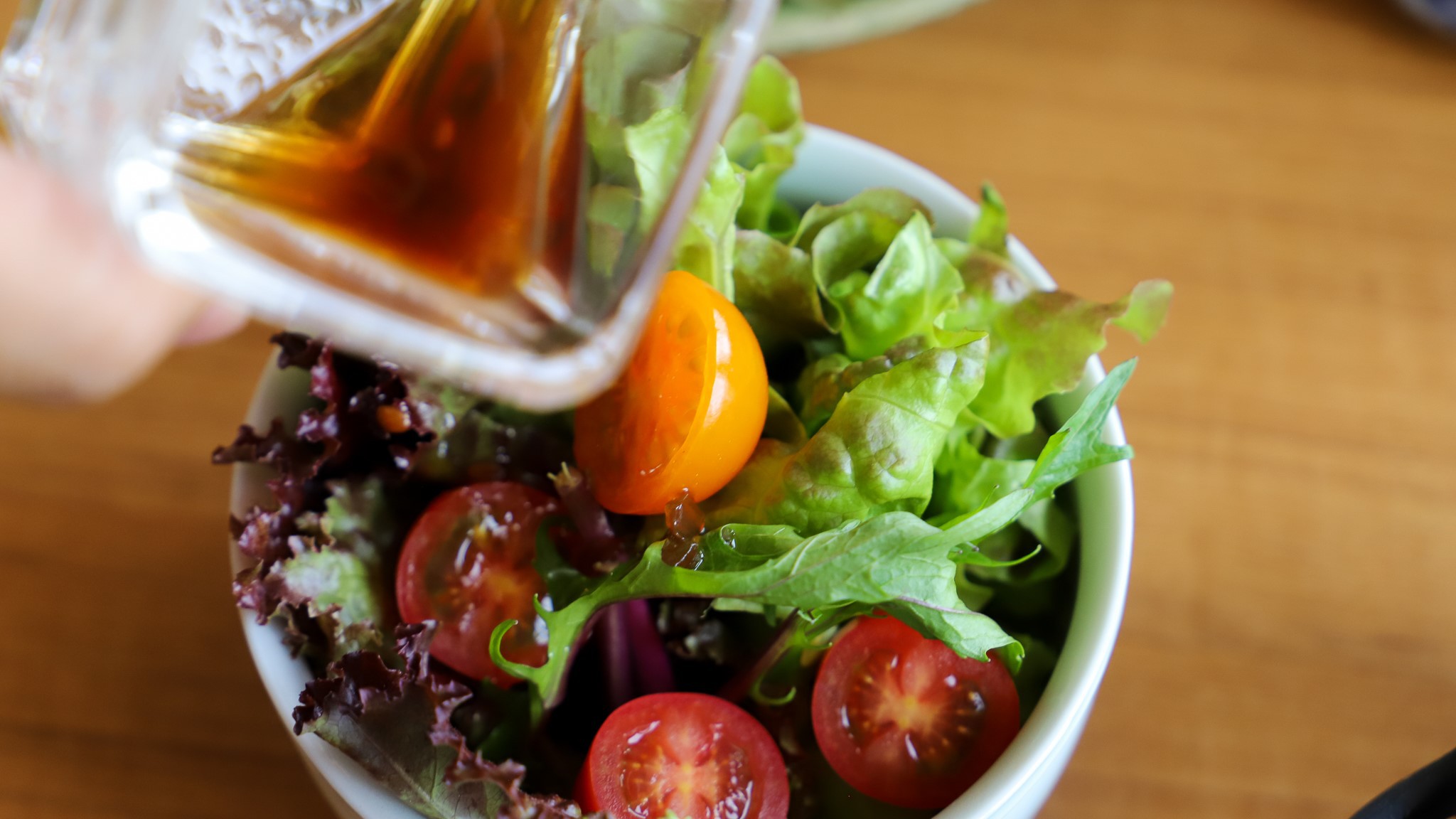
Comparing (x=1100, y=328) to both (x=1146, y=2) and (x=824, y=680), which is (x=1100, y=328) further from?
(x=1146, y=2)

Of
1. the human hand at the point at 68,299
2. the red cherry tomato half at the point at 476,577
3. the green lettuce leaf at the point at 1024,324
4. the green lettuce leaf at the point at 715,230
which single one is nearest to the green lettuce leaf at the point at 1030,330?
the green lettuce leaf at the point at 1024,324

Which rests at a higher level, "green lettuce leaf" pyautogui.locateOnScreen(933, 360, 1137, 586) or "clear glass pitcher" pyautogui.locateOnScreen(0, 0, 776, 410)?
"clear glass pitcher" pyautogui.locateOnScreen(0, 0, 776, 410)

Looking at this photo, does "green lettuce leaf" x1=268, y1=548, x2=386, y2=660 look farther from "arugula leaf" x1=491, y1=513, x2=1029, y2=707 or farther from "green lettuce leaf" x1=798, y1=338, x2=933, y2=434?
"green lettuce leaf" x1=798, y1=338, x2=933, y2=434

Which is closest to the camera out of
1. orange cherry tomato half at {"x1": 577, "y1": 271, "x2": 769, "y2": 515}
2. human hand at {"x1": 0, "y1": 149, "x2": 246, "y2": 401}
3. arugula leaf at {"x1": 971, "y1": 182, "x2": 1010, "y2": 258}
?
human hand at {"x1": 0, "y1": 149, "x2": 246, "y2": 401}

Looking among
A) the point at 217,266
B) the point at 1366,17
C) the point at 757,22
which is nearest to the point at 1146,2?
the point at 1366,17

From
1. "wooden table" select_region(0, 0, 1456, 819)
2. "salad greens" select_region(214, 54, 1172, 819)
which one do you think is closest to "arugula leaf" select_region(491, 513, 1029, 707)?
"salad greens" select_region(214, 54, 1172, 819)

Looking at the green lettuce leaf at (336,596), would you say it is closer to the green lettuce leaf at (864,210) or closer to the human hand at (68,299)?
the human hand at (68,299)
